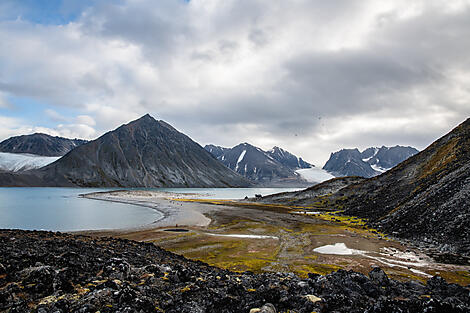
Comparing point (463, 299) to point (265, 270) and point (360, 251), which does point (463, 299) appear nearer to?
point (265, 270)

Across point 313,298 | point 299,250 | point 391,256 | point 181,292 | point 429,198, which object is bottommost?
point 299,250

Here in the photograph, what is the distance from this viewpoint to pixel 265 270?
25.5m

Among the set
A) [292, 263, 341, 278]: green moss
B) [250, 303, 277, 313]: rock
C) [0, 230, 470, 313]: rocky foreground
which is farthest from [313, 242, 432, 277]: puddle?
[250, 303, 277, 313]: rock

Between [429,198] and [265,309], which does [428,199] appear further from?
[265,309]

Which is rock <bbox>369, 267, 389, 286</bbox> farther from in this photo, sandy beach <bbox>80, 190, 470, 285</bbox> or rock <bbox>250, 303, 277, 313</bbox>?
sandy beach <bbox>80, 190, 470, 285</bbox>

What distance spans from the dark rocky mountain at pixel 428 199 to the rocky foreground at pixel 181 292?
2361 centimetres

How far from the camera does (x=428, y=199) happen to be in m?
47.0

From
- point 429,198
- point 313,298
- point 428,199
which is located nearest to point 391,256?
point 428,199

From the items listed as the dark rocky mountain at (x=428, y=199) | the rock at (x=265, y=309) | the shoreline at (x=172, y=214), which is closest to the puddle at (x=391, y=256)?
the dark rocky mountain at (x=428, y=199)

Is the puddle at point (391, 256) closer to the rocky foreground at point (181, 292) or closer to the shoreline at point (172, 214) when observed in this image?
the rocky foreground at point (181, 292)

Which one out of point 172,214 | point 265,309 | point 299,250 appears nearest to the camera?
point 265,309

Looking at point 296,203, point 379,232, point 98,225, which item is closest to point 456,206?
point 379,232

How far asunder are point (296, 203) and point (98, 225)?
84.2m

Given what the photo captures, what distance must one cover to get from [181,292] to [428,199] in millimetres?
51088
